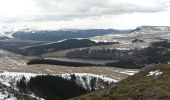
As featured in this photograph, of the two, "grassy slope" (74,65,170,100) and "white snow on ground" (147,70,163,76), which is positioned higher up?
"white snow on ground" (147,70,163,76)

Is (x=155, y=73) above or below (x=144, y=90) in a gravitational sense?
above

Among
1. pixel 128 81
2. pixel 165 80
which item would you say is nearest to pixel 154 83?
pixel 165 80

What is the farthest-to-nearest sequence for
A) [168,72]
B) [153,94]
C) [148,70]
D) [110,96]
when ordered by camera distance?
1. [148,70]
2. [168,72]
3. [110,96]
4. [153,94]

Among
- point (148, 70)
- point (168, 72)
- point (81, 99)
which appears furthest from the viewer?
point (148, 70)

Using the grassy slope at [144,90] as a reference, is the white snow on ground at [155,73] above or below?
above

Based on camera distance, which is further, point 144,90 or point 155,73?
point 155,73

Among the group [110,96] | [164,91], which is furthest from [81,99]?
[164,91]

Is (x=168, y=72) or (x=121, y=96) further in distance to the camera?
(x=168, y=72)

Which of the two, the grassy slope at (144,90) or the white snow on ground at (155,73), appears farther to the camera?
→ the white snow on ground at (155,73)

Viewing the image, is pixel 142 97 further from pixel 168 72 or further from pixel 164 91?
pixel 168 72

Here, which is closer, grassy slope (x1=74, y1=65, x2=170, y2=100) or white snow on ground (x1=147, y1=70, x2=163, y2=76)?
grassy slope (x1=74, y1=65, x2=170, y2=100)
